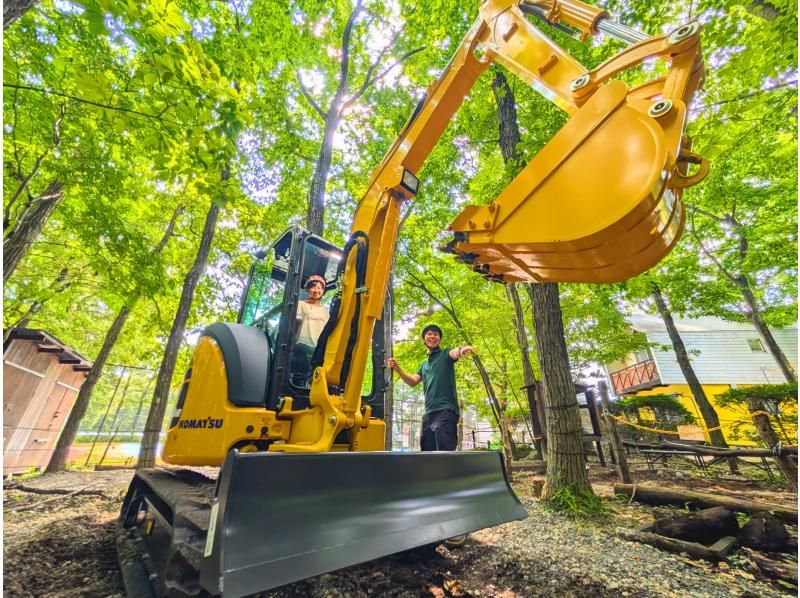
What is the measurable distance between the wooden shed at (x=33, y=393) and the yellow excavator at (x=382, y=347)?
13.3 m

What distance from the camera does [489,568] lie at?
2.66 m

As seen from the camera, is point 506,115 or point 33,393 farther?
point 33,393

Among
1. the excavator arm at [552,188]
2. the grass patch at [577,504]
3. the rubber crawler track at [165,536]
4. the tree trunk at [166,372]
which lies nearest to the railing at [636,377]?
the grass patch at [577,504]

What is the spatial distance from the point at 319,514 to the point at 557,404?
3.91 m

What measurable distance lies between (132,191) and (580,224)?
24.1ft

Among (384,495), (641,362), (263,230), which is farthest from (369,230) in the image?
(641,362)

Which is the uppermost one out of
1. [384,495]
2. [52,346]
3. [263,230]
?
[263,230]

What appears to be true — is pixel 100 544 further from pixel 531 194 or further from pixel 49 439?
pixel 49 439

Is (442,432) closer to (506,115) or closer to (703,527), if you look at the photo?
(703,527)

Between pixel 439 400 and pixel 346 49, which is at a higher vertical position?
pixel 346 49

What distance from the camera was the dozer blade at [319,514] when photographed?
153 centimetres

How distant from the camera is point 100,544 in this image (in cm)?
336

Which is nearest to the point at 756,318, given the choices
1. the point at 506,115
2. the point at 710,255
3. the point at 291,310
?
the point at 710,255

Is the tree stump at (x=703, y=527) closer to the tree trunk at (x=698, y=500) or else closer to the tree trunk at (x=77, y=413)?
the tree trunk at (x=698, y=500)
